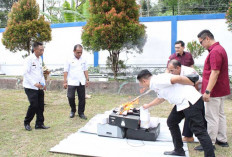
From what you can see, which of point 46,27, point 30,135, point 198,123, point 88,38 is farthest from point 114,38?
point 198,123

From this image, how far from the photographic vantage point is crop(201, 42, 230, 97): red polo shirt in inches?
149

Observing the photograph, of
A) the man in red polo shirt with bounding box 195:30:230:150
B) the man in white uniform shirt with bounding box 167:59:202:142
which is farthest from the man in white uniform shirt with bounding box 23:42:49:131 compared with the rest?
the man in red polo shirt with bounding box 195:30:230:150

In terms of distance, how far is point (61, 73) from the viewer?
12.3 metres

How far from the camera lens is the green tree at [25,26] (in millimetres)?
9875

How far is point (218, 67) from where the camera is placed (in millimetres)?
3775

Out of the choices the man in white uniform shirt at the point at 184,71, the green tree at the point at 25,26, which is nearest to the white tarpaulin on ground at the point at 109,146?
the man in white uniform shirt at the point at 184,71

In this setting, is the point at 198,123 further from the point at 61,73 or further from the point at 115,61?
the point at 61,73

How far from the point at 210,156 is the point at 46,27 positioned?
8.98m

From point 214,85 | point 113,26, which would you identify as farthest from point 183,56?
point 113,26

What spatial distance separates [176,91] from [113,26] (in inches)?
229

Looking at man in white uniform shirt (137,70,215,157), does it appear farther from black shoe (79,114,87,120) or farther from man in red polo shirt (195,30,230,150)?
black shoe (79,114,87,120)

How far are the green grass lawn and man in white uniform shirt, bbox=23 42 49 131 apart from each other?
0.39m

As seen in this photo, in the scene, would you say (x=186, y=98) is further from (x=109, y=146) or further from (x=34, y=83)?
(x=34, y=83)

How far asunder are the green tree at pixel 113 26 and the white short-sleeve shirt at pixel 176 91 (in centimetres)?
561
